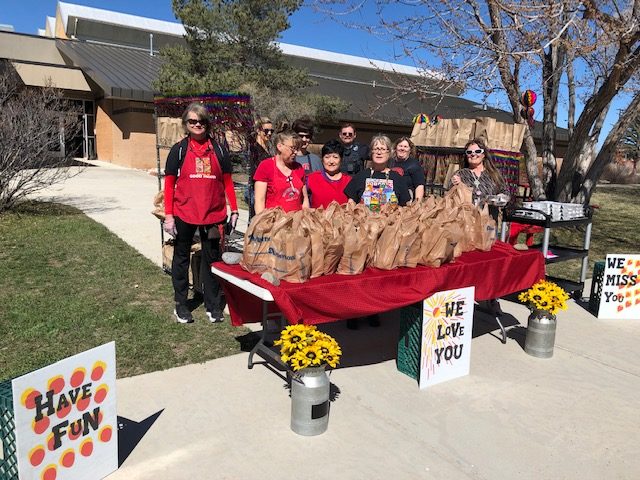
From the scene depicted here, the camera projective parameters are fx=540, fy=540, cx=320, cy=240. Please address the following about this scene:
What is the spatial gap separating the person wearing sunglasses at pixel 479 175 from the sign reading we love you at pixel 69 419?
3596 mm

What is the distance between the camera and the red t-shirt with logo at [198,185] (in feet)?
14.2

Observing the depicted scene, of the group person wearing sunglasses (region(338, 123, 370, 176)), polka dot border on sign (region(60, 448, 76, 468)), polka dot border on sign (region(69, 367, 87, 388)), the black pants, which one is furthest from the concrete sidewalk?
person wearing sunglasses (region(338, 123, 370, 176))

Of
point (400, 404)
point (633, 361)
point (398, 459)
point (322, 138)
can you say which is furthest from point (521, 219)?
point (322, 138)

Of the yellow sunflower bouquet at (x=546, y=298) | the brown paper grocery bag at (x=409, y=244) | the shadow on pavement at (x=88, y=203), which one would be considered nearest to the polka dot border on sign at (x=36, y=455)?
the brown paper grocery bag at (x=409, y=244)

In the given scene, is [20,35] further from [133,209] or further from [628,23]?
[628,23]

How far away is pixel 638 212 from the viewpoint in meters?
15.2

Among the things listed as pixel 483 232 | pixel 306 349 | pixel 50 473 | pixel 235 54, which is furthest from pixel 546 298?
pixel 235 54

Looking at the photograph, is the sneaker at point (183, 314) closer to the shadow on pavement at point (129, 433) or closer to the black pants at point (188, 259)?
the black pants at point (188, 259)

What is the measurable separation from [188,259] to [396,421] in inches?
89.7

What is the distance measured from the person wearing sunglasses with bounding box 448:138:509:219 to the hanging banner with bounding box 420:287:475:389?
1523 millimetres

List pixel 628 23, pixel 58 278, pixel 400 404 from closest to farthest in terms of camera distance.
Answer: pixel 400 404 → pixel 58 278 → pixel 628 23

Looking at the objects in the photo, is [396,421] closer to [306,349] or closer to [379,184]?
[306,349]

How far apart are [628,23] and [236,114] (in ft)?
17.6

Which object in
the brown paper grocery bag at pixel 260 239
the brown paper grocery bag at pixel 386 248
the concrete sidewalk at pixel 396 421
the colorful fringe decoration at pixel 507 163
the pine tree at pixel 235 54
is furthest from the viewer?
the pine tree at pixel 235 54
